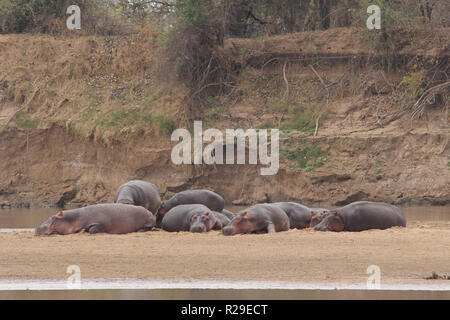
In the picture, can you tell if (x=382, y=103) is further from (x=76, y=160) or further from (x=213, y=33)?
(x=76, y=160)

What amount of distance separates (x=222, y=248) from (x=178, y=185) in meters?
14.1

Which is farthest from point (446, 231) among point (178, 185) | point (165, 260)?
point (178, 185)

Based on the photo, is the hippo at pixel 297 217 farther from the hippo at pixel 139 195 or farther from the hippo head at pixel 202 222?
the hippo at pixel 139 195

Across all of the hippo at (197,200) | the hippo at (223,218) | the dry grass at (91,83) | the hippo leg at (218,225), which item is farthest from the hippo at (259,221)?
the dry grass at (91,83)

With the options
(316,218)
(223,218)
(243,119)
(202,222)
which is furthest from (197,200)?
(243,119)

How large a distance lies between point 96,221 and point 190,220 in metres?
1.80

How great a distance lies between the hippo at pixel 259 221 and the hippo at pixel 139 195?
10.8ft

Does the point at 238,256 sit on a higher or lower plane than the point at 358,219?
lower

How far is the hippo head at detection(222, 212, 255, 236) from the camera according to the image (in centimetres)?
1492

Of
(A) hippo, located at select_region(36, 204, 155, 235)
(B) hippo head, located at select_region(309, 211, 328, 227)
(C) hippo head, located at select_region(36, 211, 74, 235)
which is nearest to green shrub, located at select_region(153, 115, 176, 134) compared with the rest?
(B) hippo head, located at select_region(309, 211, 328, 227)

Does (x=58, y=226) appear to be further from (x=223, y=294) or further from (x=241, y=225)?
(x=223, y=294)

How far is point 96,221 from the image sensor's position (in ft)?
50.9

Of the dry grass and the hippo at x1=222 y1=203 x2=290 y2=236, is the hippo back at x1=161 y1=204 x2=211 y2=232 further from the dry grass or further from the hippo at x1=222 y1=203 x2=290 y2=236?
the dry grass
